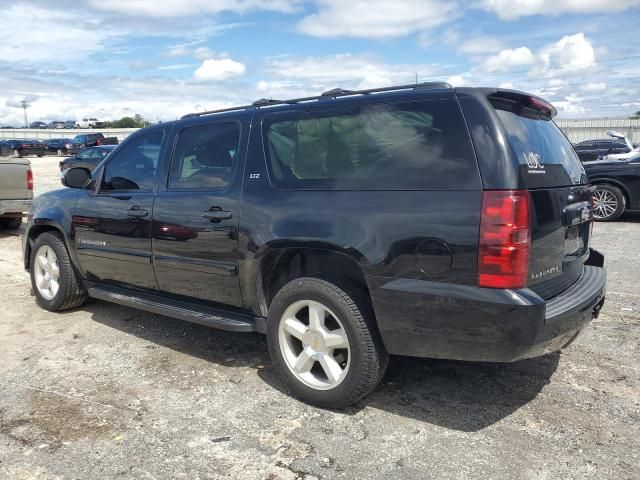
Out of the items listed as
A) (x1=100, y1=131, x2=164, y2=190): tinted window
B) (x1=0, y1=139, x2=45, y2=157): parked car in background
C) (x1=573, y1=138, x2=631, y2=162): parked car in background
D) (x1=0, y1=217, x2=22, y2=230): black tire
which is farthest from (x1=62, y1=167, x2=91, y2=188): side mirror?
(x1=0, y1=139, x2=45, y2=157): parked car in background

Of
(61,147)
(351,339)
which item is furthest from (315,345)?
(61,147)

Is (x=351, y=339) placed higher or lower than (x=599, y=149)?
lower

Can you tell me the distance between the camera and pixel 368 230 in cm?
314

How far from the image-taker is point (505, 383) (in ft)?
12.5

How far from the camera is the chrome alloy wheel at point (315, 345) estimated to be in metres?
3.40

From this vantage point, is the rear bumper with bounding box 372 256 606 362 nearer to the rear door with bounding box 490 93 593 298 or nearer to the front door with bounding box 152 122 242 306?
the rear door with bounding box 490 93 593 298

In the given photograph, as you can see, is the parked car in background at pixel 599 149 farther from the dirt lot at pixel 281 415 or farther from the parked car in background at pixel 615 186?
the dirt lot at pixel 281 415

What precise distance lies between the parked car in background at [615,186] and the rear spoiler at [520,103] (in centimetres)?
792

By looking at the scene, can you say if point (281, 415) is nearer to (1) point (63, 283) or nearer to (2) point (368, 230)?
(2) point (368, 230)

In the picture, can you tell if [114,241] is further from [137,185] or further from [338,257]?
[338,257]

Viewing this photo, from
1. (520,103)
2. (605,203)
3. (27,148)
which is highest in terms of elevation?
(27,148)

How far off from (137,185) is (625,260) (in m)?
6.20

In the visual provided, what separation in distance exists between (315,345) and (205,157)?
1.68 meters

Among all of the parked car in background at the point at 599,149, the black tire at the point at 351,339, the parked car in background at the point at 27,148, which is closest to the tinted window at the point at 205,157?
the black tire at the point at 351,339
